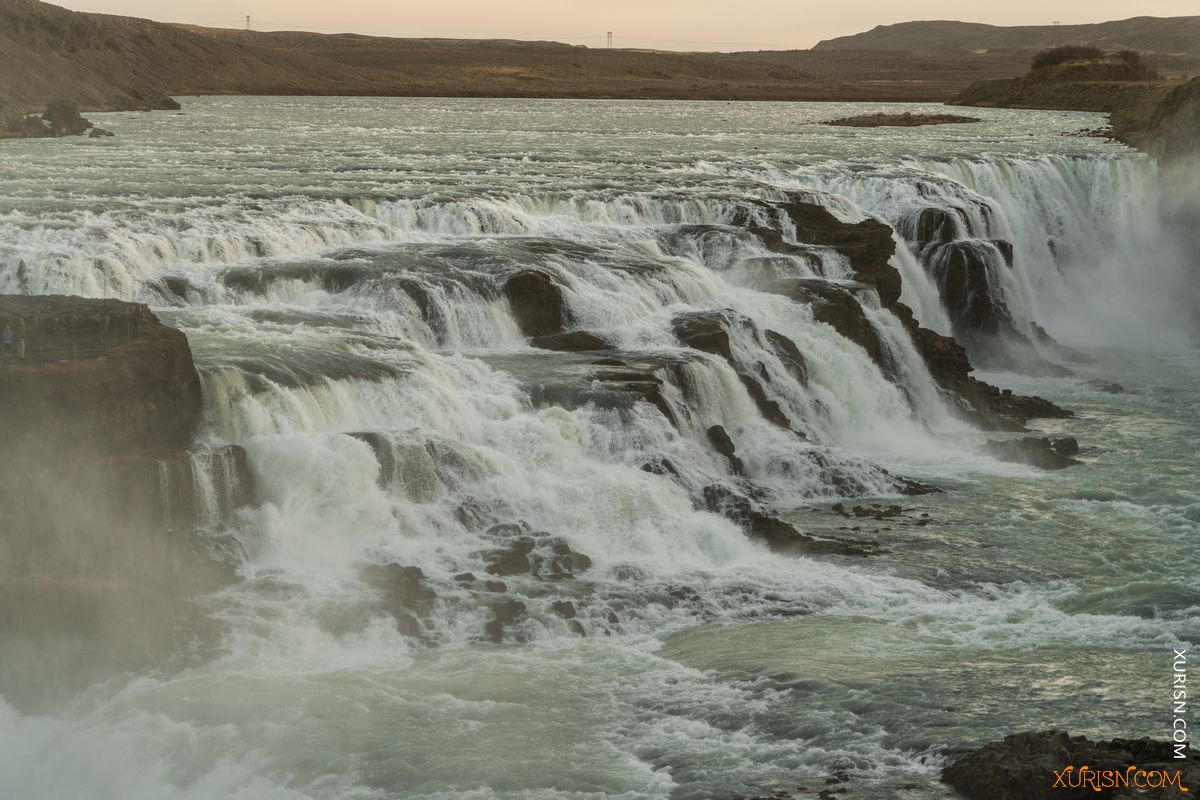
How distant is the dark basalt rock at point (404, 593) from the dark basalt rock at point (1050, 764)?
6.97 metres

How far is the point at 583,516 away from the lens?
74.1ft

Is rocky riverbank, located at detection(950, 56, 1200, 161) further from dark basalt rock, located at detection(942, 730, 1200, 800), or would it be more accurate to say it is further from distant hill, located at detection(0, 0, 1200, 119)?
dark basalt rock, located at detection(942, 730, 1200, 800)

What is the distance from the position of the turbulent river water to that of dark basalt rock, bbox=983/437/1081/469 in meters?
0.33

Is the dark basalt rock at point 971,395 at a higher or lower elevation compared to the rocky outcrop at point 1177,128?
lower

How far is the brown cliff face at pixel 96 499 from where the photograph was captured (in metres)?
17.1

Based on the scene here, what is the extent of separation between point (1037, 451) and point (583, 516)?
35.6 ft

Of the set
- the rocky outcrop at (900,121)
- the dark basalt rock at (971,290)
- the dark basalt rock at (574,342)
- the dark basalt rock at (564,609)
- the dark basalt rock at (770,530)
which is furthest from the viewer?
the rocky outcrop at (900,121)

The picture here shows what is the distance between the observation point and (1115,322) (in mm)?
45812

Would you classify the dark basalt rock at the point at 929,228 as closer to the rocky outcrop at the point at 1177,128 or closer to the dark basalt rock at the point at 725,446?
the rocky outcrop at the point at 1177,128

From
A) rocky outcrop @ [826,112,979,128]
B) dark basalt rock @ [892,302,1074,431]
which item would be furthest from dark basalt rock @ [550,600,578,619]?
rocky outcrop @ [826,112,979,128]

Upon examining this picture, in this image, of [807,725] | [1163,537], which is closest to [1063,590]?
[1163,537]

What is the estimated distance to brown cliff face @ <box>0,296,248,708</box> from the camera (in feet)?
56.2

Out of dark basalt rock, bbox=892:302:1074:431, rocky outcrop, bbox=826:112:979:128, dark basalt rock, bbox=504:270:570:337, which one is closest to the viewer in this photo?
dark basalt rock, bbox=504:270:570:337

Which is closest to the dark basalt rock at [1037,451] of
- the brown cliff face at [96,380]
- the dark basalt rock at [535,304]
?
the dark basalt rock at [535,304]
